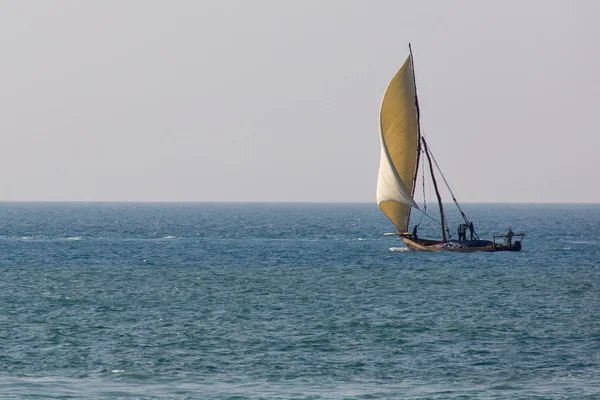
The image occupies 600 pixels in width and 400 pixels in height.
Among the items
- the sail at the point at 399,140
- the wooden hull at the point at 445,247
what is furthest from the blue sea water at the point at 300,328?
the sail at the point at 399,140

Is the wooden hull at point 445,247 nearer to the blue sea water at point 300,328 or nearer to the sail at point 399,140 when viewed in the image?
the sail at point 399,140

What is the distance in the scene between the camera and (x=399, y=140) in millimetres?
88500

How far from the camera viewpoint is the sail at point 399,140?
3452 inches

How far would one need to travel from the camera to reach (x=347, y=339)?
42.0 meters

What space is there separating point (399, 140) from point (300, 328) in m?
46.1

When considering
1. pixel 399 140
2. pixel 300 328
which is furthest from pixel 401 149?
pixel 300 328

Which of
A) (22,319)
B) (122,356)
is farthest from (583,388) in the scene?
(22,319)

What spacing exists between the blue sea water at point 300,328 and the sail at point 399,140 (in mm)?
6886

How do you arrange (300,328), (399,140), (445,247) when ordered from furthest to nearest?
(445,247) → (399,140) → (300,328)

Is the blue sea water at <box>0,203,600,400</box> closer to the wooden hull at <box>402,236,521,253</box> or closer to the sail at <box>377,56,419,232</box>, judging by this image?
the wooden hull at <box>402,236,521,253</box>

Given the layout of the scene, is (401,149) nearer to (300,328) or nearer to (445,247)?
(445,247)

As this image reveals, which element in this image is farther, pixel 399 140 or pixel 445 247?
pixel 445 247

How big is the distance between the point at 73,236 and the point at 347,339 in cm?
8954

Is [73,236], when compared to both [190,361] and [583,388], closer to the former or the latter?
[190,361]
